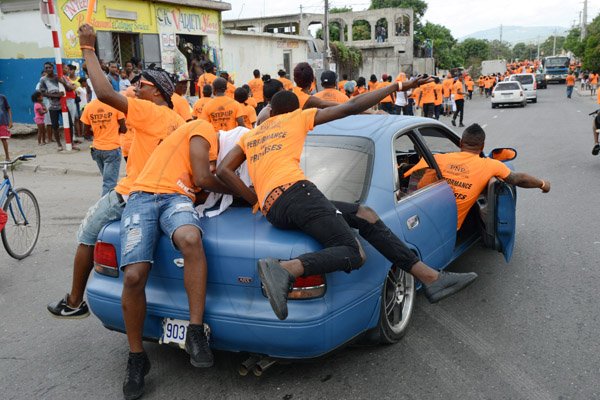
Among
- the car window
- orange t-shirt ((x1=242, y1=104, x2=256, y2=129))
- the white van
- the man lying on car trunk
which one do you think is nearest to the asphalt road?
the man lying on car trunk

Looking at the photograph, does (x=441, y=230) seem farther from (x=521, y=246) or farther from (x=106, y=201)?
(x=106, y=201)

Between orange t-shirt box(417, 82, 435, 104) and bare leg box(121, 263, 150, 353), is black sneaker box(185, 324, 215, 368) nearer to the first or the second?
bare leg box(121, 263, 150, 353)

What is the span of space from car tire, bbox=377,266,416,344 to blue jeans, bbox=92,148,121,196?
4804 millimetres

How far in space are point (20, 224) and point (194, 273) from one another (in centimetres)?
393

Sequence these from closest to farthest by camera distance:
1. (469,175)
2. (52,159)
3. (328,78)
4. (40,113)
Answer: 1. (469,175)
2. (328,78)
3. (52,159)
4. (40,113)

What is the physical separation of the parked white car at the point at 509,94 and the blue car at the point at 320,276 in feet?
85.9

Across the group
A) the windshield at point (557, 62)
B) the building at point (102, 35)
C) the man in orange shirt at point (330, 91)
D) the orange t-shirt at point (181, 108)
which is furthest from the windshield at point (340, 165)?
the windshield at point (557, 62)

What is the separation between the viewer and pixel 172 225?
10.4 ft

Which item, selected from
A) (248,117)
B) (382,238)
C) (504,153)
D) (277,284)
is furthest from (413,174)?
(248,117)

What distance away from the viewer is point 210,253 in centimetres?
317

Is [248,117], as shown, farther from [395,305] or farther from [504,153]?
[395,305]

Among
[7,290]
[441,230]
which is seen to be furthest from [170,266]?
[7,290]

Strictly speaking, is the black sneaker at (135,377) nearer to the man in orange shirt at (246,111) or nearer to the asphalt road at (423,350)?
the asphalt road at (423,350)

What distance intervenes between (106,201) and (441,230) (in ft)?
8.05
